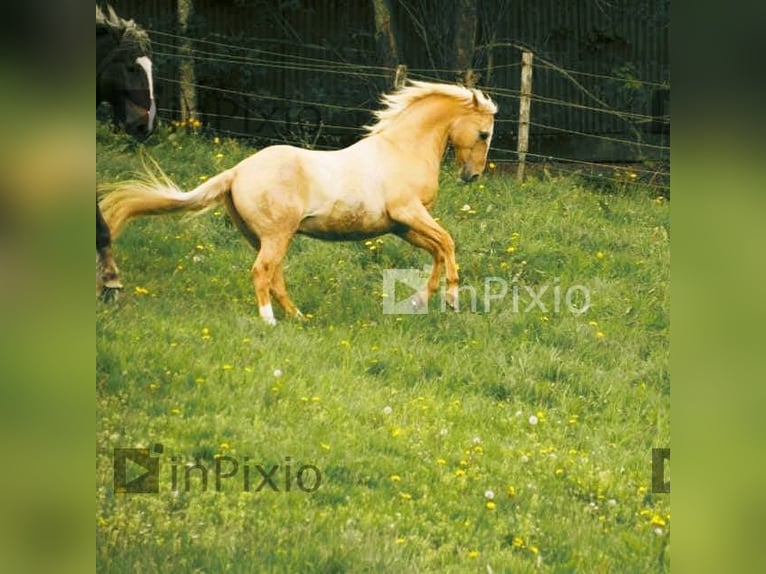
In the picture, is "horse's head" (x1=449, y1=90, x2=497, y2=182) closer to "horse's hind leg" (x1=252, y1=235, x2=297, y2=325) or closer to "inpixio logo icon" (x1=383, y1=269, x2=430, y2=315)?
"inpixio logo icon" (x1=383, y1=269, x2=430, y2=315)

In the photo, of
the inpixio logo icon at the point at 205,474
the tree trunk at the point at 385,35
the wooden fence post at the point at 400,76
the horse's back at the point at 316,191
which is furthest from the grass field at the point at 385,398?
the tree trunk at the point at 385,35

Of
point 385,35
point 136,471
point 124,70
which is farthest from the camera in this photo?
point 385,35

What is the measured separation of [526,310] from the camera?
5398 mm

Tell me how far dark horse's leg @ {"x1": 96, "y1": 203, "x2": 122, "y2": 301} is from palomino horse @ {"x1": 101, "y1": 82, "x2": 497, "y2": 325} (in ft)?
0.21

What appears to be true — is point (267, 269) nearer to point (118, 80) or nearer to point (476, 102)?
point (118, 80)

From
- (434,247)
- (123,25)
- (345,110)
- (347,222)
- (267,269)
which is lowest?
(267,269)

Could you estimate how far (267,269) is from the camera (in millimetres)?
5129

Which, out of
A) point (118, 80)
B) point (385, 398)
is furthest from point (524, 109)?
point (118, 80)

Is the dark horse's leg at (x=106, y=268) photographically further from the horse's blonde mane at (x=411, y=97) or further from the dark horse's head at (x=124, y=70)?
the horse's blonde mane at (x=411, y=97)

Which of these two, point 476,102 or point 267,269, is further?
point 476,102

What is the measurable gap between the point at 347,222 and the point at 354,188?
18cm

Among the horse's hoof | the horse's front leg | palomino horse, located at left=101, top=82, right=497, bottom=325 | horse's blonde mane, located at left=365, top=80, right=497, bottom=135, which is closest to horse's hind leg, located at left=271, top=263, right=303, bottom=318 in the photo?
palomino horse, located at left=101, top=82, right=497, bottom=325

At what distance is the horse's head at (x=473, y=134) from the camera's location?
17.7 feet
